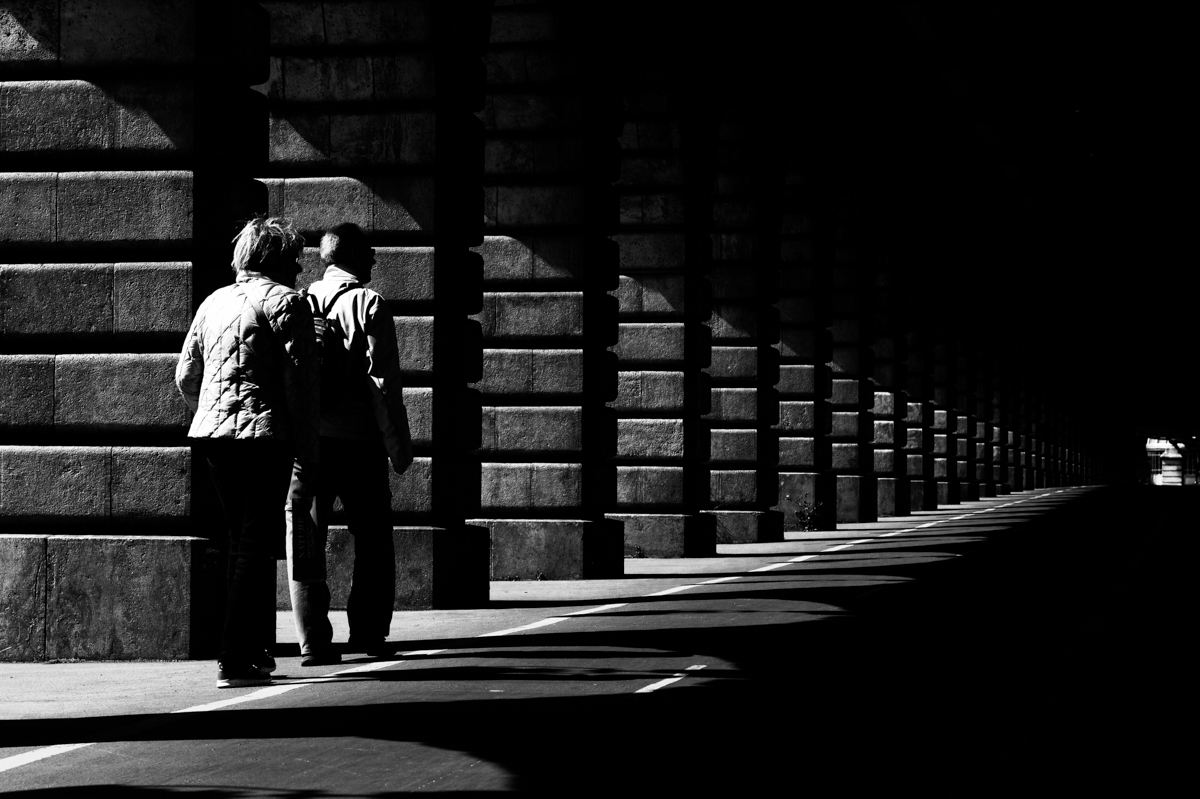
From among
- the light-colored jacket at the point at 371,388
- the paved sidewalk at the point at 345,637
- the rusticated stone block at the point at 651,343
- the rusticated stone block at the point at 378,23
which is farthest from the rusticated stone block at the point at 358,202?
the rusticated stone block at the point at 651,343

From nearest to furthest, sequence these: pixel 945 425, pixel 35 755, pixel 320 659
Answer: pixel 35 755 → pixel 320 659 → pixel 945 425

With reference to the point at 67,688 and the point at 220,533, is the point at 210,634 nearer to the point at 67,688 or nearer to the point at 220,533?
the point at 220,533

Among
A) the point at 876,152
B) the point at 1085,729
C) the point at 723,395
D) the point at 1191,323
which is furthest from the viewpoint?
the point at 1191,323

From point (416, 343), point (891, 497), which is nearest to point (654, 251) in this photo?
point (416, 343)

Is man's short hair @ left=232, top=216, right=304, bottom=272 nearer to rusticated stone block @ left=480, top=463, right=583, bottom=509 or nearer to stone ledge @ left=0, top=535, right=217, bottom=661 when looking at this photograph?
stone ledge @ left=0, top=535, right=217, bottom=661

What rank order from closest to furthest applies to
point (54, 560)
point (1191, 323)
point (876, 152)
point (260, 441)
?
point (260, 441), point (54, 560), point (876, 152), point (1191, 323)

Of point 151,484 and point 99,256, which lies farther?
point 99,256

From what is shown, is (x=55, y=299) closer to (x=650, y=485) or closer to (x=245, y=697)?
(x=245, y=697)

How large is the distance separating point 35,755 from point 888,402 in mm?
32253

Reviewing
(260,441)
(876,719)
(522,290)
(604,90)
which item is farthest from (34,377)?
(604,90)

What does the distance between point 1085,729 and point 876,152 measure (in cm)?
2774

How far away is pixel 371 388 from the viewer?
9.79 m

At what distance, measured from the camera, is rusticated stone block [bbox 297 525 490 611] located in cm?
1303

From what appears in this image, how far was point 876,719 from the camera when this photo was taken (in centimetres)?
739
